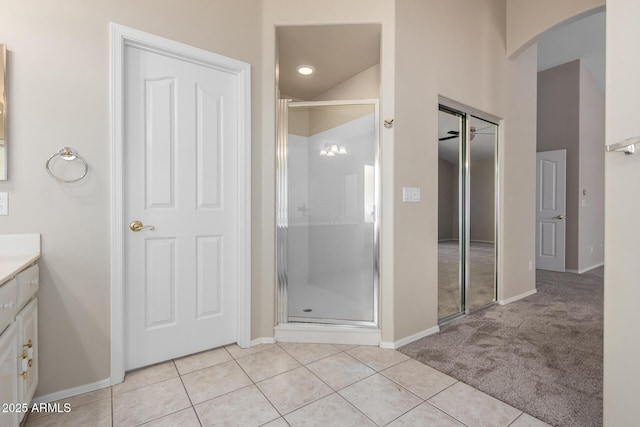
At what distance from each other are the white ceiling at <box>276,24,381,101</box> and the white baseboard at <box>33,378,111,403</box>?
2.73 m

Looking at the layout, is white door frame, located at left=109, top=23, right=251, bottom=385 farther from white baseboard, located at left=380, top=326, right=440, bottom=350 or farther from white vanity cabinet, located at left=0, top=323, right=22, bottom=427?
white baseboard, located at left=380, top=326, right=440, bottom=350

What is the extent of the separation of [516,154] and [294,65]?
2.68m

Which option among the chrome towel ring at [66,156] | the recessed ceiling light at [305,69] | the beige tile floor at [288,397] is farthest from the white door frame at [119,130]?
the recessed ceiling light at [305,69]

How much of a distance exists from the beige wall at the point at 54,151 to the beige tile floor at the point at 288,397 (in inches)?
12.0

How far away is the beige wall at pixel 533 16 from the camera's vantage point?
2.84m

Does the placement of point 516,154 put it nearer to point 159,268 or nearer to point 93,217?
point 159,268

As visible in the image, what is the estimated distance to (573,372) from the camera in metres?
1.98

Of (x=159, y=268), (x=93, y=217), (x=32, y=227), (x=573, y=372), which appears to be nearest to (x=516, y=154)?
(x=573, y=372)

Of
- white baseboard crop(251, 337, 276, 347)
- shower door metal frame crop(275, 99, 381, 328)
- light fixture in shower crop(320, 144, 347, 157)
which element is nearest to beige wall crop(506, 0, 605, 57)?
shower door metal frame crop(275, 99, 381, 328)

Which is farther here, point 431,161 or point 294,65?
point 294,65

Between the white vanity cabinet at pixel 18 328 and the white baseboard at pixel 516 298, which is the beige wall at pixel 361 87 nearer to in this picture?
the white baseboard at pixel 516 298

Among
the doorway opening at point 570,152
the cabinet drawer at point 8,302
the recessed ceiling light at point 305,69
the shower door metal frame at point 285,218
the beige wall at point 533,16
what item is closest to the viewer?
the cabinet drawer at point 8,302

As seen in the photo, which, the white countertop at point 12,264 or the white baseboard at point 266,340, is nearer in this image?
the white countertop at point 12,264

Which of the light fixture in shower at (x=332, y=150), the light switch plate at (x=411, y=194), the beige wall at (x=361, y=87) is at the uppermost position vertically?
the beige wall at (x=361, y=87)
